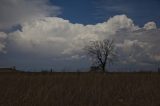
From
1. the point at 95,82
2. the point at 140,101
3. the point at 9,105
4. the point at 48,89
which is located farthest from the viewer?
the point at 95,82

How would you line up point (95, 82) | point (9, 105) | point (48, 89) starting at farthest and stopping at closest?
point (95, 82) < point (48, 89) < point (9, 105)

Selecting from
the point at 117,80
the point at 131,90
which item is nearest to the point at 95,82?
the point at 117,80

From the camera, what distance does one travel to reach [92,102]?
980 centimetres

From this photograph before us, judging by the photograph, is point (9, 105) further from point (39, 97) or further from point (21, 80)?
point (21, 80)

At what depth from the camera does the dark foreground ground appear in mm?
9555

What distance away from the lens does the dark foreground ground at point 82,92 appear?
31.3 ft

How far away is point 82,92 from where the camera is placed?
1117cm

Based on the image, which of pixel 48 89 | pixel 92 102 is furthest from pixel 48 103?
pixel 48 89

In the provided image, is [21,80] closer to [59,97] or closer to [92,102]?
[59,97]

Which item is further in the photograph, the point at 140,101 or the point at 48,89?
the point at 48,89

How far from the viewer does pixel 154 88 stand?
471 inches

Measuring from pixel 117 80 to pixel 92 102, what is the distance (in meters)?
4.49

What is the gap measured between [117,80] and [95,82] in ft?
3.72

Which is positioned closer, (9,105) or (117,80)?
(9,105)
